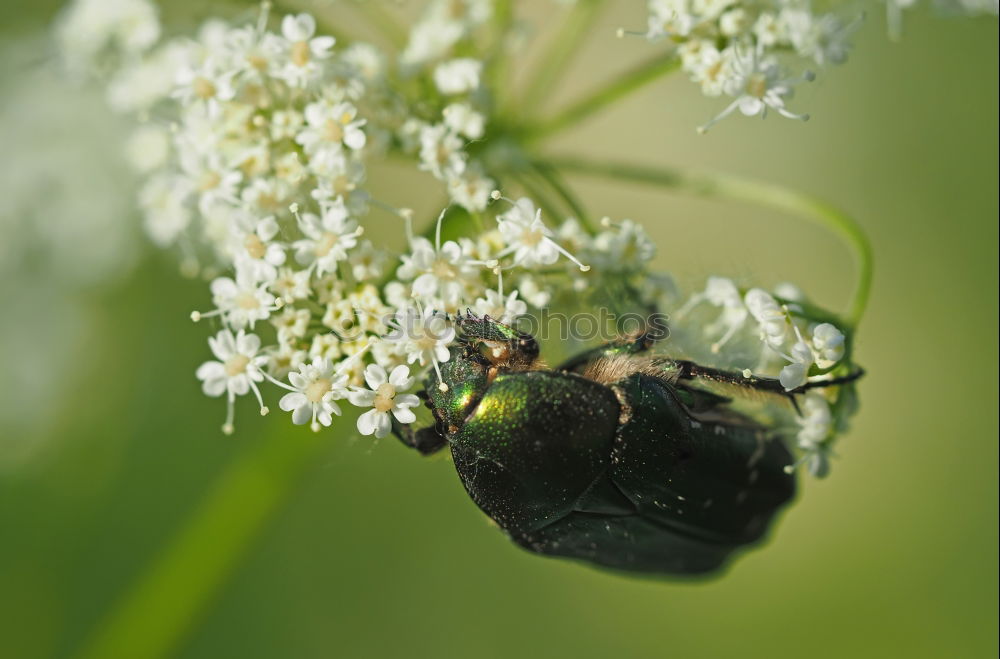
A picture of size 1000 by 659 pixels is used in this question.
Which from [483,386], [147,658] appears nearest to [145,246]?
[147,658]

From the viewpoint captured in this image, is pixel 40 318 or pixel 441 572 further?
pixel 441 572

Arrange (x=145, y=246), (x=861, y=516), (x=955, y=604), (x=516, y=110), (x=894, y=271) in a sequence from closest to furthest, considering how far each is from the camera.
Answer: (x=516, y=110) → (x=145, y=246) → (x=955, y=604) → (x=861, y=516) → (x=894, y=271)

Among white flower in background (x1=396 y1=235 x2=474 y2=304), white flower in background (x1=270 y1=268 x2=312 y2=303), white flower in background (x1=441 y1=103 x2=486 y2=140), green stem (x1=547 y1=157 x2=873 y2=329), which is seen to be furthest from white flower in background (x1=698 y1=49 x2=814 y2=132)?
white flower in background (x1=270 y1=268 x2=312 y2=303)

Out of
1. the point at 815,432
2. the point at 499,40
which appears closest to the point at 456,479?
the point at 499,40

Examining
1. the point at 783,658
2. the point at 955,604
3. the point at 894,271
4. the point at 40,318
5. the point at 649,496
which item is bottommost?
the point at 783,658

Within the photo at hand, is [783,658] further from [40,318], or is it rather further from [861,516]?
[40,318]

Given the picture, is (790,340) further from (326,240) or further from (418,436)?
(326,240)
